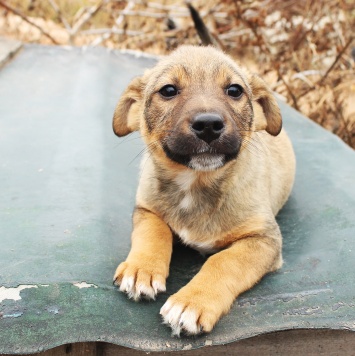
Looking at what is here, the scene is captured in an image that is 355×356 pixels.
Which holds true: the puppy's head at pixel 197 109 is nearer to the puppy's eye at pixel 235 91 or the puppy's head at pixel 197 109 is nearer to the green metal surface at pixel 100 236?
the puppy's eye at pixel 235 91

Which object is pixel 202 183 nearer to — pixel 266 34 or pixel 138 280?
pixel 138 280

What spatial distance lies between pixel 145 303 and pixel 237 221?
0.79m

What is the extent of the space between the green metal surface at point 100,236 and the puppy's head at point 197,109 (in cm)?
57

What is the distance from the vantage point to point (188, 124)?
256 centimetres

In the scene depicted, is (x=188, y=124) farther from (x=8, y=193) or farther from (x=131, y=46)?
(x=131, y=46)

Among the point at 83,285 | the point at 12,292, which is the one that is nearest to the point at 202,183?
the point at 83,285

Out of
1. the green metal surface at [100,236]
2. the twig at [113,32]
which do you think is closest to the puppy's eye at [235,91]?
the green metal surface at [100,236]

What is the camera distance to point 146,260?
262cm

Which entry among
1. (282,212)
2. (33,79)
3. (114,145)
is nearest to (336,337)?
(282,212)

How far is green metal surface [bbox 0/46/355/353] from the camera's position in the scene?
7.28 ft

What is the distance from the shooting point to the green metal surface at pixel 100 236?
2.22 m

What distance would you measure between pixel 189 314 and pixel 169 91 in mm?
1306

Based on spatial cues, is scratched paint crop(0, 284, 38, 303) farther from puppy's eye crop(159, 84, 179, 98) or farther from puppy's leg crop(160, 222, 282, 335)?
puppy's eye crop(159, 84, 179, 98)

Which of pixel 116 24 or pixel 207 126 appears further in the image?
pixel 116 24
